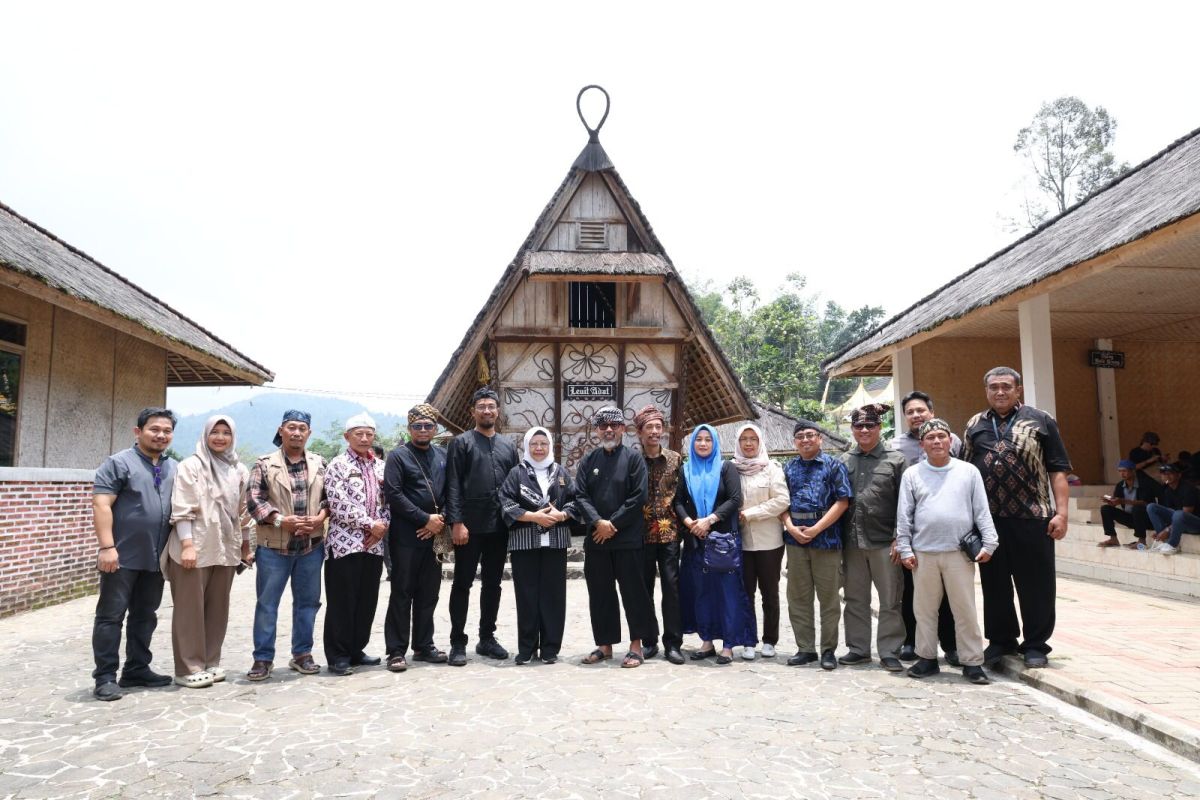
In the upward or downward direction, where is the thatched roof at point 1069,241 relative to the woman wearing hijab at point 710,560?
upward

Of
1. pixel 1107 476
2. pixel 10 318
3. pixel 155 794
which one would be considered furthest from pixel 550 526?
pixel 1107 476

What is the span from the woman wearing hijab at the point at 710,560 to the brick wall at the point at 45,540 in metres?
7.00

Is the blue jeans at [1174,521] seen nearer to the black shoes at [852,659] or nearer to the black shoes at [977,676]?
the black shoes at [977,676]

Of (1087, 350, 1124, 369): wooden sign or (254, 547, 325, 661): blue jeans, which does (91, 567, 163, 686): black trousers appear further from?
(1087, 350, 1124, 369): wooden sign

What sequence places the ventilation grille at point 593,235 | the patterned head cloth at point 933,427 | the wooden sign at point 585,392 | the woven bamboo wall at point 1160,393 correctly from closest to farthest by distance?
1. the patterned head cloth at point 933,427
2. the wooden sign at point 585,392
3. the ventilation grille at point 593,235
4. the woven bamboo wall at point 1160,393

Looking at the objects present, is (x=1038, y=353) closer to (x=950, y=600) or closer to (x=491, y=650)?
(x=950, y=600)

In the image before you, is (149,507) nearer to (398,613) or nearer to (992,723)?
(398,613)

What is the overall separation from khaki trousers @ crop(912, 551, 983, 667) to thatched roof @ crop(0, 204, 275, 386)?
7.89 metres

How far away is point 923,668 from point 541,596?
259 cm

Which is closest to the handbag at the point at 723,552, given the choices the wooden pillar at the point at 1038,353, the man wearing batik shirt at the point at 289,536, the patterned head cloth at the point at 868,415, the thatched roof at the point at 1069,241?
the patterned head cloth at the point at 868,415

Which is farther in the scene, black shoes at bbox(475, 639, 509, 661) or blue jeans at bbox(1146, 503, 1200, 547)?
blue jeans at bbox(1146, 503, 1200, 547)

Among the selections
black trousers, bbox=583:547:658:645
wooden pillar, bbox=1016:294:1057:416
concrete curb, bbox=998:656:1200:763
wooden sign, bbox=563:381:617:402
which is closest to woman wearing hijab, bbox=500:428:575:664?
black trousers, bbox=583:547:658:645

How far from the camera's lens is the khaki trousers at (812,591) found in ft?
18.0

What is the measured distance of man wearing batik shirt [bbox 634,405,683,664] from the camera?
5730 mm
